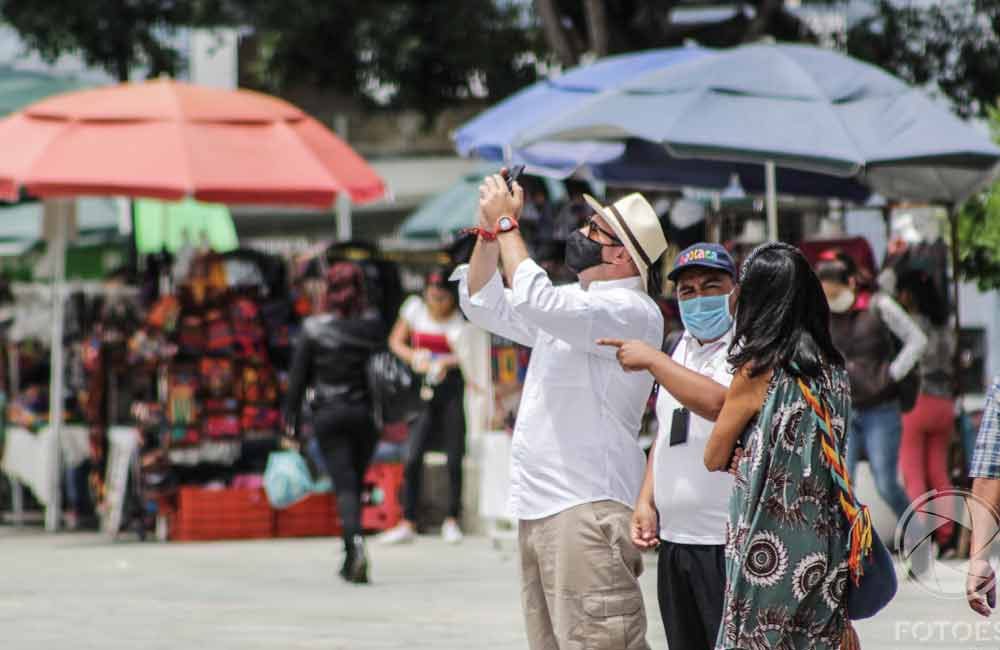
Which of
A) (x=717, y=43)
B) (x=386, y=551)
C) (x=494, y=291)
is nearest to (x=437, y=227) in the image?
(x=717, y=43)

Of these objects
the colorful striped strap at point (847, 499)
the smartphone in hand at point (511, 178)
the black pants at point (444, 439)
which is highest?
the smartphone in hand at point (511, 178)

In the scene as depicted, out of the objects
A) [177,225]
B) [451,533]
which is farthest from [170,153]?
[177,225]

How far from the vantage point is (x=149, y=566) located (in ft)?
41.3

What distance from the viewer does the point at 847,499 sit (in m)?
5.29

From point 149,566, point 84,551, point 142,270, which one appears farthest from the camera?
point 142,270

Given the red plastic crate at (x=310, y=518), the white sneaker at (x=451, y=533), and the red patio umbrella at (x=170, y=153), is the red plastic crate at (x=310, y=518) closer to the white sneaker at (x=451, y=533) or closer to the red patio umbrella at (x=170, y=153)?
the white sneaker at (x=451, y=533)

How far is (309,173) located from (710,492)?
8.36 meters

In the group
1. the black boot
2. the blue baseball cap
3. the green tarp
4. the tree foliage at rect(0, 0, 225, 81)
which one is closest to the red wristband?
the blue baseball cap

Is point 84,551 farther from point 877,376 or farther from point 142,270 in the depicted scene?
point 877,376

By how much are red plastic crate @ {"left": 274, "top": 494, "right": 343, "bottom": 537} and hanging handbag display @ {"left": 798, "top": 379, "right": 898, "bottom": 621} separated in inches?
381

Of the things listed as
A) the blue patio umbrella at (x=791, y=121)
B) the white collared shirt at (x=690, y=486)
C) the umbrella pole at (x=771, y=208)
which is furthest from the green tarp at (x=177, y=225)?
the white collared shirt at (x=690, y=486)

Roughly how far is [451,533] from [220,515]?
166cm

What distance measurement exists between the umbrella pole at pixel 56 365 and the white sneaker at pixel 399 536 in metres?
2.57

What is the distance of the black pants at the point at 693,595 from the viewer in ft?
19.3
